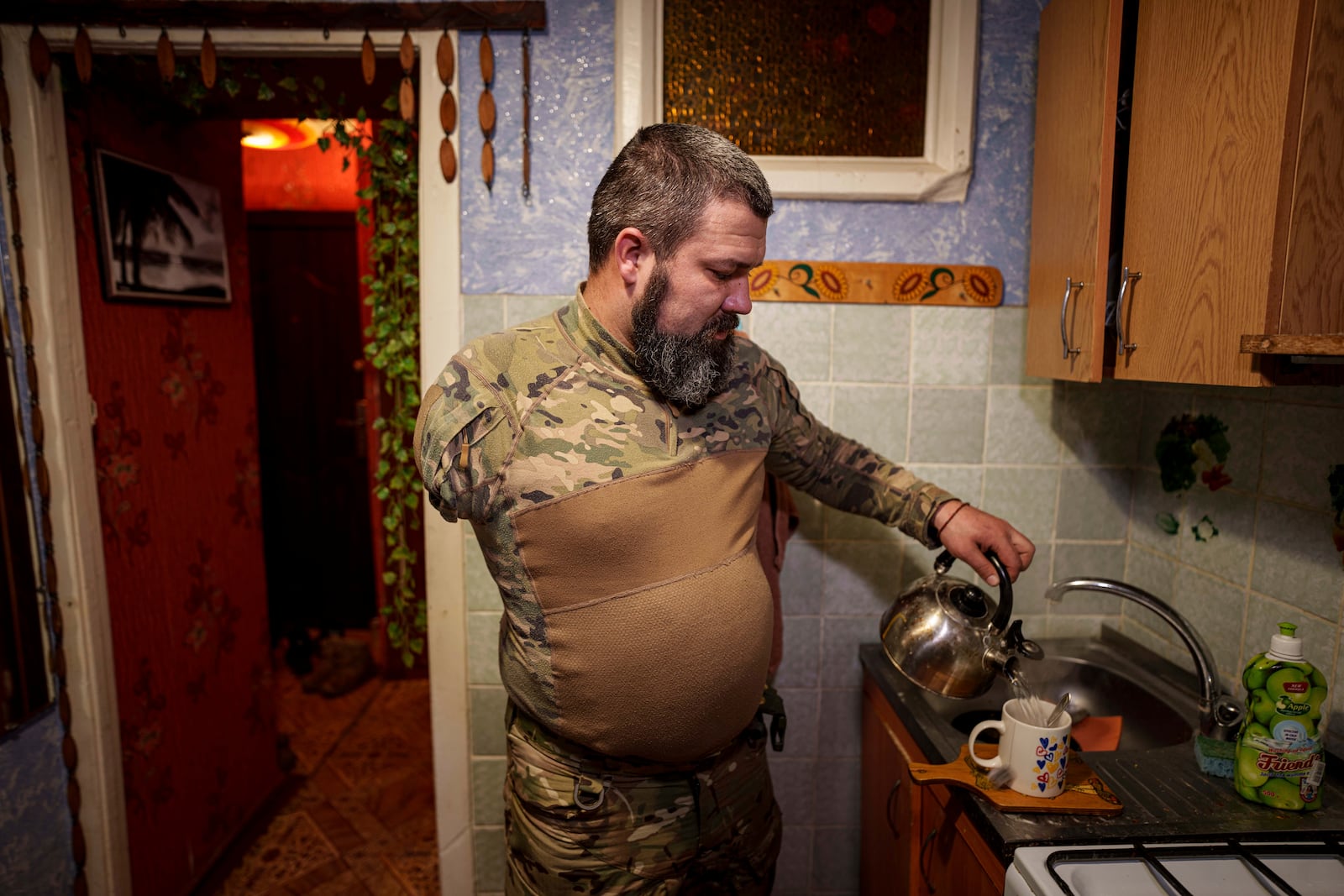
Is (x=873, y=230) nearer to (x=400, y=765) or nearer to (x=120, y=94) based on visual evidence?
(x=120, y=94)

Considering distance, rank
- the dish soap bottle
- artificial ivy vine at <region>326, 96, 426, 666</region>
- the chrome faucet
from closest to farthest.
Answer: the dish soap bottle
the chrome faucet
artificial ivy vine at <region>326, 96, 426, 666</region>

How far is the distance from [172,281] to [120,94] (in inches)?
18.1

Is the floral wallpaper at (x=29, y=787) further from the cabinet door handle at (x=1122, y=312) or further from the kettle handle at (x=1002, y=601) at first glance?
the cabinet door handle at (x=1122, y=312)

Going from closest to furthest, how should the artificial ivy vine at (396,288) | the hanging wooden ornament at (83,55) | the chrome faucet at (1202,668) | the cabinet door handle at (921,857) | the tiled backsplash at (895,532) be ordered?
the chrome faucet at (1202,668) < the cabinet door handle at (921,857) < the hanging wooden ornament at (83,55) < the tiled backsplash at (895,532) < the artificial ivy vine at (396,288)

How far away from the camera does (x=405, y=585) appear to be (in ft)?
6.07

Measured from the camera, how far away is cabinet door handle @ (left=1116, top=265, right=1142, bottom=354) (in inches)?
44.1

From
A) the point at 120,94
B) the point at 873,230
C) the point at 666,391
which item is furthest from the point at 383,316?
the point at 873,230

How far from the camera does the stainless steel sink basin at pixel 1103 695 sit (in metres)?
1.35

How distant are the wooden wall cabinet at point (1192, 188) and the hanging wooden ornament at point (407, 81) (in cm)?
124

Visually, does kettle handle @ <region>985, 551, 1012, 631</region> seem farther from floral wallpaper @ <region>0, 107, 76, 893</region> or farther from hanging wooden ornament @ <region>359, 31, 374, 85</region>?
floral wallpaper @ <region>0, 107, 76, 893</region>

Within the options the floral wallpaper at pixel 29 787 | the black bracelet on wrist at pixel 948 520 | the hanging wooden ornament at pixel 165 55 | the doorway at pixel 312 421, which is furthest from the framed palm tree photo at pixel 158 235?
the black bracelet on wrist at pixel 948 520

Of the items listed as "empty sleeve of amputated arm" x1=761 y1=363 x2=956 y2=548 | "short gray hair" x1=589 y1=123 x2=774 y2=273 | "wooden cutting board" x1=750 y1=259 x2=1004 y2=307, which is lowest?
"empty sleeve of amputated arm" x1=761 y1=363 x2=956 y2=548

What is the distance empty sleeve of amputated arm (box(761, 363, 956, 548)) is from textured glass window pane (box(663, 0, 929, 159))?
57cm

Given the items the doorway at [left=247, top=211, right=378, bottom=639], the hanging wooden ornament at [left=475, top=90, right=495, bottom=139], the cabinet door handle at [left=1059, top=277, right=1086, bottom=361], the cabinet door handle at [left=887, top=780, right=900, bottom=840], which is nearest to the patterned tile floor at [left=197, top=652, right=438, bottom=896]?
the doorway at [left=247, top=211, right=378, bottom=639]
